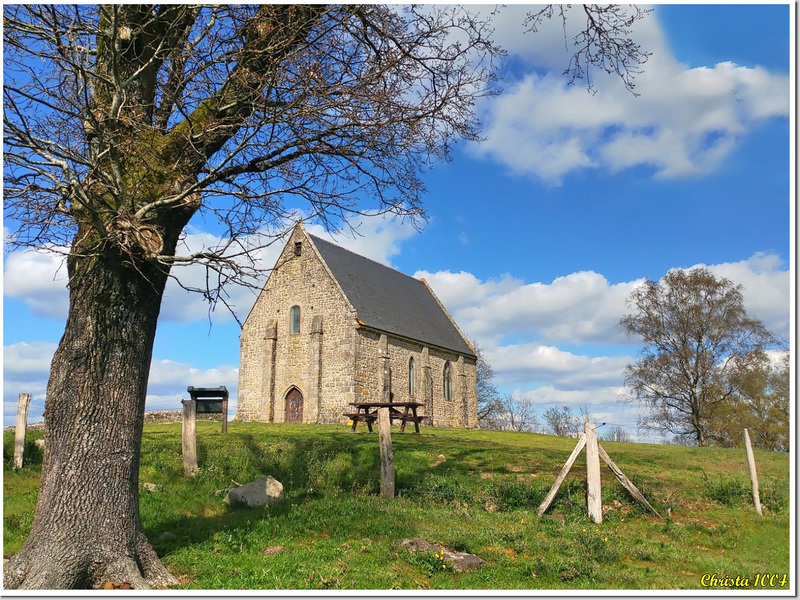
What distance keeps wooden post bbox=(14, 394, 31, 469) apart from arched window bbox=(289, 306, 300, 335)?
21817 millimetres

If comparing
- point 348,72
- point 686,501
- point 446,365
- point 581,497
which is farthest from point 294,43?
point 446,365

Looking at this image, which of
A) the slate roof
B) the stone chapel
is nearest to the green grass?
the stone chapel

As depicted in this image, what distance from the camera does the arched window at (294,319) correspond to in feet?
113

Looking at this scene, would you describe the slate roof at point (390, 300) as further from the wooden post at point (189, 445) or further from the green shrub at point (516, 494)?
the green shrub at point (516, 494)

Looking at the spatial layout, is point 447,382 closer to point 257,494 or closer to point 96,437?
point 257,494

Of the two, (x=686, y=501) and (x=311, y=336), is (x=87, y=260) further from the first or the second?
(x=311, y=336)

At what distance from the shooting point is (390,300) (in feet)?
126

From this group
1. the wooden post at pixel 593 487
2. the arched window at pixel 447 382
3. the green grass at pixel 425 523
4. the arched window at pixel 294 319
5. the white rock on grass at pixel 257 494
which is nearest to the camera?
the green grass at pixel 425 523

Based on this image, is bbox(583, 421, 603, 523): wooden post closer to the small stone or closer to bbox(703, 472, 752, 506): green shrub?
bbox(703, 472, 752, 506): green shrub

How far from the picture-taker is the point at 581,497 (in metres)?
10.9

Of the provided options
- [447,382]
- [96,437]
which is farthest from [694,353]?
[96,437]

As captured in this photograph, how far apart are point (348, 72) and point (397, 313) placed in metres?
30.1

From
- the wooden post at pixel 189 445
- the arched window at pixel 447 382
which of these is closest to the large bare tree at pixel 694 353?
the arched window at pixel 447 382

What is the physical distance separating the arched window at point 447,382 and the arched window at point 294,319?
11.0 metres
